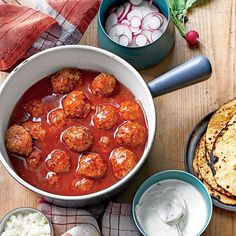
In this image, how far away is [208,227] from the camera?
Answer: 2627 mm

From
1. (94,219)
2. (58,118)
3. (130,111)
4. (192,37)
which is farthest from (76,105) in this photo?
(192,37)

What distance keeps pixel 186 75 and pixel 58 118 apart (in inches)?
19.4

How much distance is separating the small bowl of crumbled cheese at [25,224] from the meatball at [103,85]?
0.49 m

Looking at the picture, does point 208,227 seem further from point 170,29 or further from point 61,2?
point 61,2

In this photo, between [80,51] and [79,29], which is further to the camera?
[79,29]

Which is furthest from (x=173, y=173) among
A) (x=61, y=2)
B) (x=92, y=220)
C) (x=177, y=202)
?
(x=61, y=2)

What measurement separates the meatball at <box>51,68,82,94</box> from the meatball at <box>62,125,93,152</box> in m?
0.16

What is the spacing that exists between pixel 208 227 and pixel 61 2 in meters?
1.03

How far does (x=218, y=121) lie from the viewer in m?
2.63

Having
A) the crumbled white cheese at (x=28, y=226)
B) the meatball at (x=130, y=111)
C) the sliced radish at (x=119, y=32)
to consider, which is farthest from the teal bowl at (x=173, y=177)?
the sliced radish at (x=119, y=32)

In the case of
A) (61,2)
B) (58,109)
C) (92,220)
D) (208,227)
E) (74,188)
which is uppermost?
(61,2)

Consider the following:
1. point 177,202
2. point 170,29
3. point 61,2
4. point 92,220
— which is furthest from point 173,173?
point 61,2

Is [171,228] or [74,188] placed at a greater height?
[74,188]

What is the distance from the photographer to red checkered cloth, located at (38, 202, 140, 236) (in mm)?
2594
